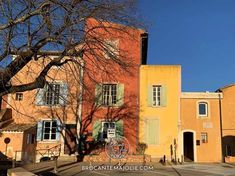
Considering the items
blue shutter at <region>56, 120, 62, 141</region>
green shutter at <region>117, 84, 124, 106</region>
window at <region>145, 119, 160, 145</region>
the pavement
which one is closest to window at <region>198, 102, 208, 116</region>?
window at <region>145, 119, 160, 145</region>

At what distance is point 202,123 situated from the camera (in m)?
27.1

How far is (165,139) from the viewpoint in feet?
87.3

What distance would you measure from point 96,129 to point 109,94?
2.94m

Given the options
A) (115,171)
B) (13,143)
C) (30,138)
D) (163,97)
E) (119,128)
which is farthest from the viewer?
(163,97)

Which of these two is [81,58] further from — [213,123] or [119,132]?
[213,123]

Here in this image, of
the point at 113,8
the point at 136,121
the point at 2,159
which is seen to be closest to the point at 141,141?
the point at 136,121

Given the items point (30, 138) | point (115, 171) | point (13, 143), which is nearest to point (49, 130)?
point (30, 138)

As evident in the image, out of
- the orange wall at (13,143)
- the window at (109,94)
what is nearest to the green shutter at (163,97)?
the window at (109,94)

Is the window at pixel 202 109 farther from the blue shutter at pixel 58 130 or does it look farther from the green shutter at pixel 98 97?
the blue shutter at pixel 58 130

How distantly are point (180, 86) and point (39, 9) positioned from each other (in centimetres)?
1828

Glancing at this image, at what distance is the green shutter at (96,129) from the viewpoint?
86.8 ft

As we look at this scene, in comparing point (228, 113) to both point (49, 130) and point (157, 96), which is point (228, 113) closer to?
point (157, 96)

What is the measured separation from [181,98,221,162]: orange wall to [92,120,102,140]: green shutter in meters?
6.50

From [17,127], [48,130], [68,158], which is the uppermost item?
[17,127]
